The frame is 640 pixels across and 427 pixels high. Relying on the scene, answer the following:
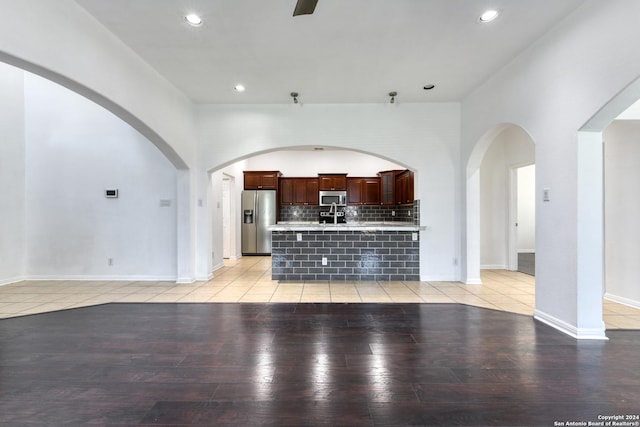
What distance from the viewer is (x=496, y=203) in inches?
244

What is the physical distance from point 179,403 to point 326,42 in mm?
3425

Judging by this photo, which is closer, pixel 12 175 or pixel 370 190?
pixel 12 175

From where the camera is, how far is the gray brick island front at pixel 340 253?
5188mm

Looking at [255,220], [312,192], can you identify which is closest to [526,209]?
[312,192]

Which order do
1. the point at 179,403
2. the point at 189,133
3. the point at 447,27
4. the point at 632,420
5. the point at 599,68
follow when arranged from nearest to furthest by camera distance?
the point at 632,420 → the point at 179,403 → the point at 599,68 → the point at 447,27 → the point at 189,133

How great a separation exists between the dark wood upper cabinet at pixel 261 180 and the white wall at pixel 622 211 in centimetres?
669

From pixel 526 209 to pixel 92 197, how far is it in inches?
436

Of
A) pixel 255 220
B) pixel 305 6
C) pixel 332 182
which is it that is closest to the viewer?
pixel 305 6

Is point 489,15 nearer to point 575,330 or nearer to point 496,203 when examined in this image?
point 575,330

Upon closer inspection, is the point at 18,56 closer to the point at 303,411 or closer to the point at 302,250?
the point at 303,411

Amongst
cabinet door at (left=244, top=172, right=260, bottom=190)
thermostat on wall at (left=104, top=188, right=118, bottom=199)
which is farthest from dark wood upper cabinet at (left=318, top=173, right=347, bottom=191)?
thermostat on wall at (left=104, top=188, right=118, bottom=199)

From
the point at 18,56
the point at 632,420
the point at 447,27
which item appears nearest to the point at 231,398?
the point at 632,420

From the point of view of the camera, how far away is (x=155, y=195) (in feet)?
17.0

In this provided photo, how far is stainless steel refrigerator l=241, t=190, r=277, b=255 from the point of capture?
26.9 ft
